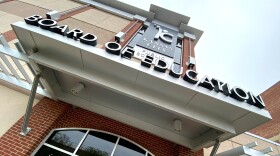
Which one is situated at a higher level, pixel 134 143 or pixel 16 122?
pixel 134 143

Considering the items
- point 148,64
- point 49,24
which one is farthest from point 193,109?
point 49,24

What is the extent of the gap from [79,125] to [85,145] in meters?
0.81

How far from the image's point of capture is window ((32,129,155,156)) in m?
7.53

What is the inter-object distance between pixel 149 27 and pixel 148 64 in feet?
26.0

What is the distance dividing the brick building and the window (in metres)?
0.03

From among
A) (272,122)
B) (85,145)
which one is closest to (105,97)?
(85,145)

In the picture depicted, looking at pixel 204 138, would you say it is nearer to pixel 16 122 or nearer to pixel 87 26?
pixel 16 122

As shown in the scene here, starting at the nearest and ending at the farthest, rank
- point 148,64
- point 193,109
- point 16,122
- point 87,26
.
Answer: point 148,64 → point 193,109 → point 16,122 → point 87,26

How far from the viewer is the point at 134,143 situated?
28.0 ft

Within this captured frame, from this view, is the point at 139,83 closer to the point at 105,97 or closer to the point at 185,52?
the point at 105,97

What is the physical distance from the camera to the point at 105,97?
7.96 metres

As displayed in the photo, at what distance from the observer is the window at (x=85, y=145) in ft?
24.7

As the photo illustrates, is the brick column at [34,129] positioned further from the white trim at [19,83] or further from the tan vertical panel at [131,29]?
the tan vertical panel at [131,29]

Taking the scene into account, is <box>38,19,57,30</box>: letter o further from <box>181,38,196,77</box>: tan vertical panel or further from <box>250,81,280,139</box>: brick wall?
<box>250,81,280,139</box>: brick wall
